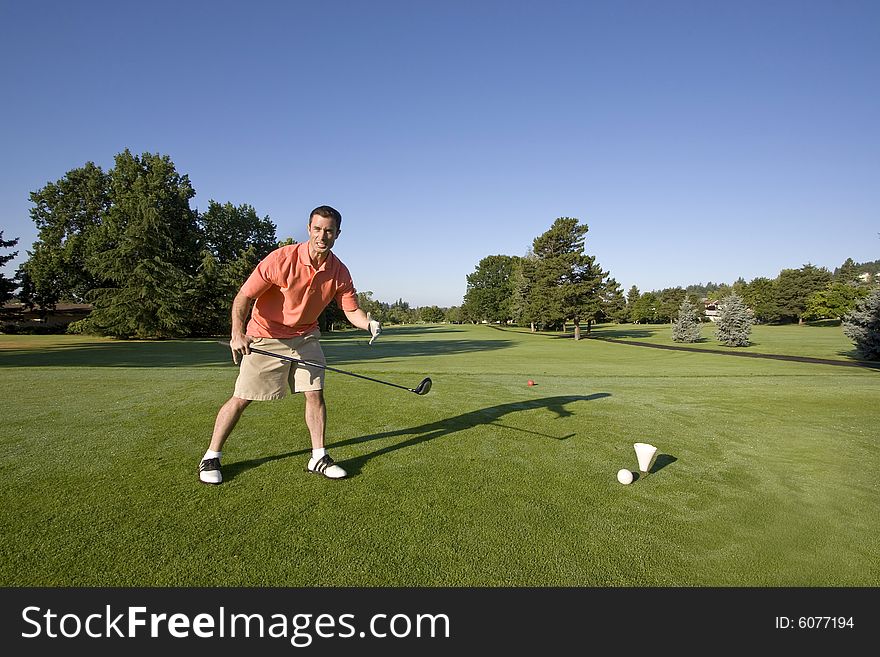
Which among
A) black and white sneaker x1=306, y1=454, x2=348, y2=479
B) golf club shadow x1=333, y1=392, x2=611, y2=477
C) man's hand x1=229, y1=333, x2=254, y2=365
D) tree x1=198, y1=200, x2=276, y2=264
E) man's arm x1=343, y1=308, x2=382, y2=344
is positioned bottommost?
golf club shadow x1=333, y1=392, x2=611, y2=477

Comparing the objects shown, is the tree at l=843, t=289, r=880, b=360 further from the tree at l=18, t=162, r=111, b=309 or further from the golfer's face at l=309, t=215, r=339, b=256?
the tree at l=18, t=162, r=111, b=309

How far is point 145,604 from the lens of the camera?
7.23ft

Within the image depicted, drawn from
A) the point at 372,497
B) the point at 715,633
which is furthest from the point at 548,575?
the point at 372,497

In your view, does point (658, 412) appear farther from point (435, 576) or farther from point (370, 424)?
point (435, 576)

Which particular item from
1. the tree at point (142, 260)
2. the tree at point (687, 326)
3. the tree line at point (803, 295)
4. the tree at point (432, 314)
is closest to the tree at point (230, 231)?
the tree at point (142, 260)

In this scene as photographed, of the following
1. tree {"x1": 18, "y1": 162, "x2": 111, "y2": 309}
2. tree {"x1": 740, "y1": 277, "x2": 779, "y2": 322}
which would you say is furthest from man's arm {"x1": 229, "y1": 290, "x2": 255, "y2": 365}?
tree {"x1": 740, "y1": 277, "x2": 779, "y2": 322}

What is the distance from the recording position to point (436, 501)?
3.41 metres

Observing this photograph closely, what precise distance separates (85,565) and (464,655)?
224 centimetres

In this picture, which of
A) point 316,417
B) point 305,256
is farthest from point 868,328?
point 305,256

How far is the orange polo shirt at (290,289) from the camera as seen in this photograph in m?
4.04

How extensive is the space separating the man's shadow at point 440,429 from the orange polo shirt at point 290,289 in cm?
135

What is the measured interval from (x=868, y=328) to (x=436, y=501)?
28.8 m

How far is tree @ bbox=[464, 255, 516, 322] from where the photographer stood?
8744 cm

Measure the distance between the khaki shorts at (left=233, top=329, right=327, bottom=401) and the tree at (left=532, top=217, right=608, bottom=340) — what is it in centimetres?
4235
